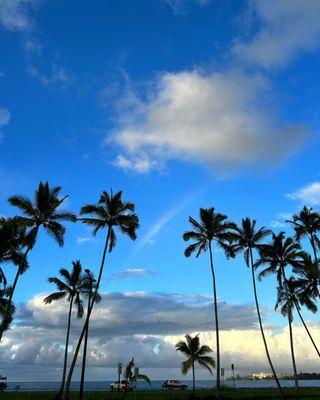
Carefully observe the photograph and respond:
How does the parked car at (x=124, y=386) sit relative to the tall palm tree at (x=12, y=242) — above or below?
below

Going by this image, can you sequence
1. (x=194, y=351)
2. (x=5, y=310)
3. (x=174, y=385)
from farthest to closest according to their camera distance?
1. (x=174, y=385)
2. (x=194, y=351)
3. (x=5, y=310)

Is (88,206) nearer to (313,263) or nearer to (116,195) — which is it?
(116,195)

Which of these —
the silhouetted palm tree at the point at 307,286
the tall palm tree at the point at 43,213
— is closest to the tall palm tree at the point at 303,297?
the silhouetted palm tree at the point at 307,286

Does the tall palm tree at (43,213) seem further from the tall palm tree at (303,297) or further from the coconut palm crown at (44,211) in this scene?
the tall palm tree at (303,297)

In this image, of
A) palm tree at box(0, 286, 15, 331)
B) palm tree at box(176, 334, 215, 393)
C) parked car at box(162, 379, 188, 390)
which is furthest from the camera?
parked car at box(162, 379, 188, 390)

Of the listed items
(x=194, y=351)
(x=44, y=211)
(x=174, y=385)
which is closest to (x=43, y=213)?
(x=44, y=211)

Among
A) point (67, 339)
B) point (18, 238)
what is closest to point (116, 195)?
point (18, 238)

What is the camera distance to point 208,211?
49.8 m

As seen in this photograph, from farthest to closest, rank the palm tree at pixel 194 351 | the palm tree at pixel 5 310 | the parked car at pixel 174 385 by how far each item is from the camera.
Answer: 1. the parked car at pixel 174 385
2. the palm tree at pixel 194 351
3. the palm tree at pixel 5 310

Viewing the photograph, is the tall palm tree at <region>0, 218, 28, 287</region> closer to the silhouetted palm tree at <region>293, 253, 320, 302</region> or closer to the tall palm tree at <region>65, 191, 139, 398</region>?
the tall palm tree at <region>65, 191, 139, 398</region>

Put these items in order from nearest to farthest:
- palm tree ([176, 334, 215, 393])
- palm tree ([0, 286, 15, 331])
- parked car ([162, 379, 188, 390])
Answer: palm tree ([0, 286, 15, 331]) < palm tree ([176, 334, 215, 393]) < parked car ([162, 379, 188, 390])

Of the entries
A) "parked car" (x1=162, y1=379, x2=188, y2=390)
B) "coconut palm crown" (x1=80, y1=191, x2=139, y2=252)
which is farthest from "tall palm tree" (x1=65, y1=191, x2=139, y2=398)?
"parked car" (x1=162, y1=379, x2=188, y2=390)

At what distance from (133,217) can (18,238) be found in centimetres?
1070

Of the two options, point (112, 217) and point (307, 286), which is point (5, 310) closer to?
point (112, 217)
